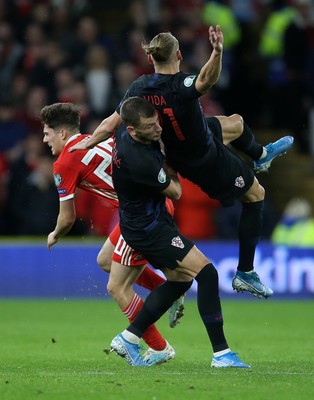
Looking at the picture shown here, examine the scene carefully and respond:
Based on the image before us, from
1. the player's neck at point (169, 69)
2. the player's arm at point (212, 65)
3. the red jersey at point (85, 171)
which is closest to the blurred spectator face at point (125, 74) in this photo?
the red jersey at point (85, 171)

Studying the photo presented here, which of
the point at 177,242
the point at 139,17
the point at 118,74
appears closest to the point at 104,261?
the point at 177,242

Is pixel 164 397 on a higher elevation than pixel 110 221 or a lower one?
higher

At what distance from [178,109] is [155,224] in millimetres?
935

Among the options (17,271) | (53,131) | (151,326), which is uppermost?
(53,131)

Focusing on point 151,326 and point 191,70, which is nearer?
point 151,326

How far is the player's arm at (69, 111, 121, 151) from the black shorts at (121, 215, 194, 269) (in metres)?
0.77

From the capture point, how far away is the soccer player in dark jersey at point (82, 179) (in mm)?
10070

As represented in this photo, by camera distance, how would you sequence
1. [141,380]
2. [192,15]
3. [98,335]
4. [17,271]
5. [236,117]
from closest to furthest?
[141,380] → [236,117] → [98,335] → [17,271] → [192,15]

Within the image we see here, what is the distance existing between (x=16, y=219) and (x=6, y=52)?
9.53 feet

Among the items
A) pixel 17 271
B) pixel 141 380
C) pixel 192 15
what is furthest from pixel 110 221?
pixel 141 380

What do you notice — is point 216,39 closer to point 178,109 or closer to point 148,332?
point 178,109

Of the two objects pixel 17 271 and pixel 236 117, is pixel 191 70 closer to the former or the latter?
pixel 17 271

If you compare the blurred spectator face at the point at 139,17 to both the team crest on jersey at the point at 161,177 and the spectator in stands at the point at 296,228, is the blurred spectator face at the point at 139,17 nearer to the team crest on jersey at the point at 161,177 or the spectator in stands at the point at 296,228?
the spectator in stands at the point at 296,228

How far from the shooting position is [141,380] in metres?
8.70
